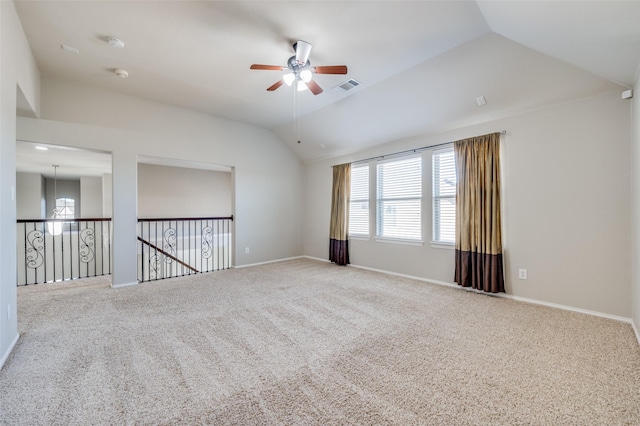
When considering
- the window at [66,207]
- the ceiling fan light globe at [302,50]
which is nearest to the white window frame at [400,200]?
the ceiling fan light globe at [302,50]

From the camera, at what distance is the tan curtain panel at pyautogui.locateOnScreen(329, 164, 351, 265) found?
5980mm

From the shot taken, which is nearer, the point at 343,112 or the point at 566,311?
the point at 566,311

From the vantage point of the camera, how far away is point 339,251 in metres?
6.07

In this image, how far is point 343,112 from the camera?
4941mm

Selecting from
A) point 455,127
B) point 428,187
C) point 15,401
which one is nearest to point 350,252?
point 428,187

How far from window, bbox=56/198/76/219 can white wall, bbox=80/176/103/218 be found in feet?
5.21

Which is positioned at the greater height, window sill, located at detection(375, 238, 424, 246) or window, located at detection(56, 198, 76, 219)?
window, located at detection(56, 198, 76, 219)

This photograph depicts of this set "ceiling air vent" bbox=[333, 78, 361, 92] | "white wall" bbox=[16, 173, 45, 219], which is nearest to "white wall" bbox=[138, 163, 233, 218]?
"white wall" bbox=[16, 173, 45, 219]

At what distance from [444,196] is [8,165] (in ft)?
17.1

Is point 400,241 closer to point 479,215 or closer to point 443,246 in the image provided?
point 443,246

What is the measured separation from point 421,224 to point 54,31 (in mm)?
5409

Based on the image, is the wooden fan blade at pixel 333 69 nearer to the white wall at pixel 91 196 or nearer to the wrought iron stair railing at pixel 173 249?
the wrought iron stair railing at pixel 173 249

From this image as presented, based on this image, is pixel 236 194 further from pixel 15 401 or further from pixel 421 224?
pixel 15 401

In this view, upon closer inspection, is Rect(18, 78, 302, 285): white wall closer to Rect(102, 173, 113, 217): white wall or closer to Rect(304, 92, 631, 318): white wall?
Rect(102, 173, 113, 217): white wall
